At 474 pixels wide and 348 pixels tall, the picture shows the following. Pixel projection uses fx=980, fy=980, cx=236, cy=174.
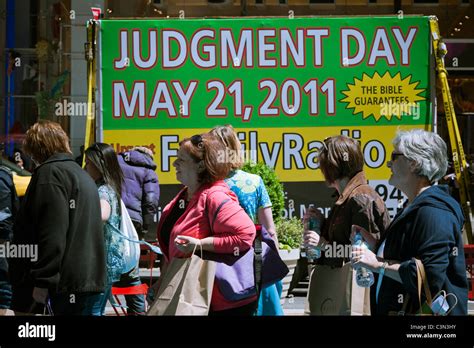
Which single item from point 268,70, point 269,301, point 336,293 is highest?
point 268,70

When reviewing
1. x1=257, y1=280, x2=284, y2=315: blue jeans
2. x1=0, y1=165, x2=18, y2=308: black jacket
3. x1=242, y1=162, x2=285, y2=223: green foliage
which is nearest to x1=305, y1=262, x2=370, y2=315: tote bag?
x1=257, y1=280, x2=284, y2=315: blue jeans

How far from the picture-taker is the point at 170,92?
35.6 ft

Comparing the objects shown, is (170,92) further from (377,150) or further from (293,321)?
(293,321)

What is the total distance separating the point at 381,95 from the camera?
10852 mm

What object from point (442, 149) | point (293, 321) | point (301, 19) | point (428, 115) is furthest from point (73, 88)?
point (442, 149)

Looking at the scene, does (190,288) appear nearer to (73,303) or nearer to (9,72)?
(73,303)

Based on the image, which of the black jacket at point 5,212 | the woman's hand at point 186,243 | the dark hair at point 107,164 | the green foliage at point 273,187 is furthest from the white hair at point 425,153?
the green foliage at point 273,187

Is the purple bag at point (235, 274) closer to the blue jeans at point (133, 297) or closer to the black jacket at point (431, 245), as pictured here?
the black jacket at point (431, 245)

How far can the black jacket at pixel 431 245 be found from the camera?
439 cm

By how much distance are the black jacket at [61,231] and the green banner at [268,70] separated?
Answer: 523 cm

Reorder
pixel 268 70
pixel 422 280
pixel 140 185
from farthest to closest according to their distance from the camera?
pixel 268 70 < pixel 140 185 < pixel 422 280

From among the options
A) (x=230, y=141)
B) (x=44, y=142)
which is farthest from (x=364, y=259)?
(x=230, y=141)

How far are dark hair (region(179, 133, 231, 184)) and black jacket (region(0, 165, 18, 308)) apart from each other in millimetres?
2258

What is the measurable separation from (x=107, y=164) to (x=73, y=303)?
165cm
